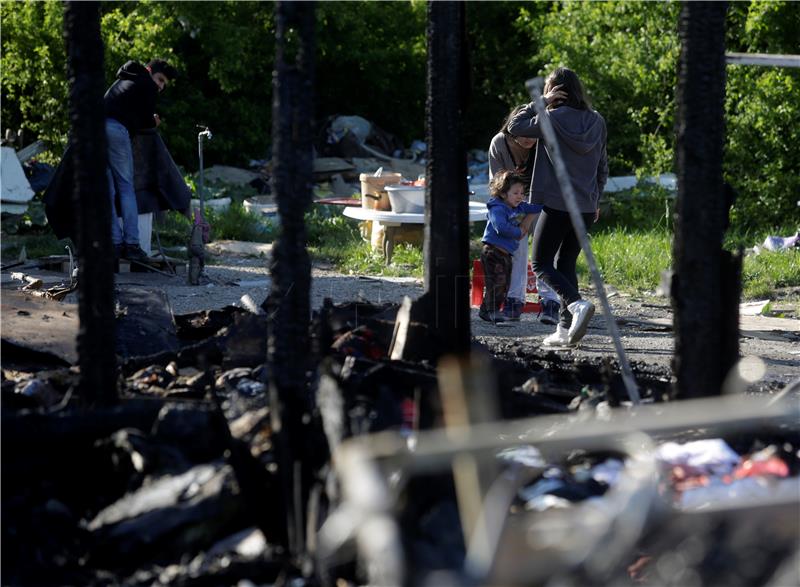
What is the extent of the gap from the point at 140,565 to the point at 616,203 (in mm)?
12614

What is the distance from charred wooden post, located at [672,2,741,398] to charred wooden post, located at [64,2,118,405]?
2279 mm

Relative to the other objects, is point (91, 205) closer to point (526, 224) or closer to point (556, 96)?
point (556, 96)

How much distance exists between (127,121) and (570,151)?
4.39 metres

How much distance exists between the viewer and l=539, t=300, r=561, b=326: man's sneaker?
8.71 meters

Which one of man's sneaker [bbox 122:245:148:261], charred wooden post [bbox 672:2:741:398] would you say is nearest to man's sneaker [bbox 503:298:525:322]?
man's sneaker [bbox 122:245:148:261]

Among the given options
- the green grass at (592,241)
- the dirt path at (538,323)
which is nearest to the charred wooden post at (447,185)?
the dirt path at (538,323)

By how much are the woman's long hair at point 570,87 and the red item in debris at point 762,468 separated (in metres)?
3.92

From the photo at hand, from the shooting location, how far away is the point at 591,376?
19.8 ft

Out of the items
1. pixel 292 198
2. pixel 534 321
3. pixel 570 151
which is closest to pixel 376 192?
pixel 534 321

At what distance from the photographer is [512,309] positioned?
8.95 metres

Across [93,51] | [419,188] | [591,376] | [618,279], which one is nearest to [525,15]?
[419,188]

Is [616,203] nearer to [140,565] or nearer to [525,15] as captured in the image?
[525,15]

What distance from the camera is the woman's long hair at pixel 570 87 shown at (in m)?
7.69

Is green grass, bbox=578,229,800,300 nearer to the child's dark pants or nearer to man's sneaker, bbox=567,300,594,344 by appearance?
the child's dark pants
